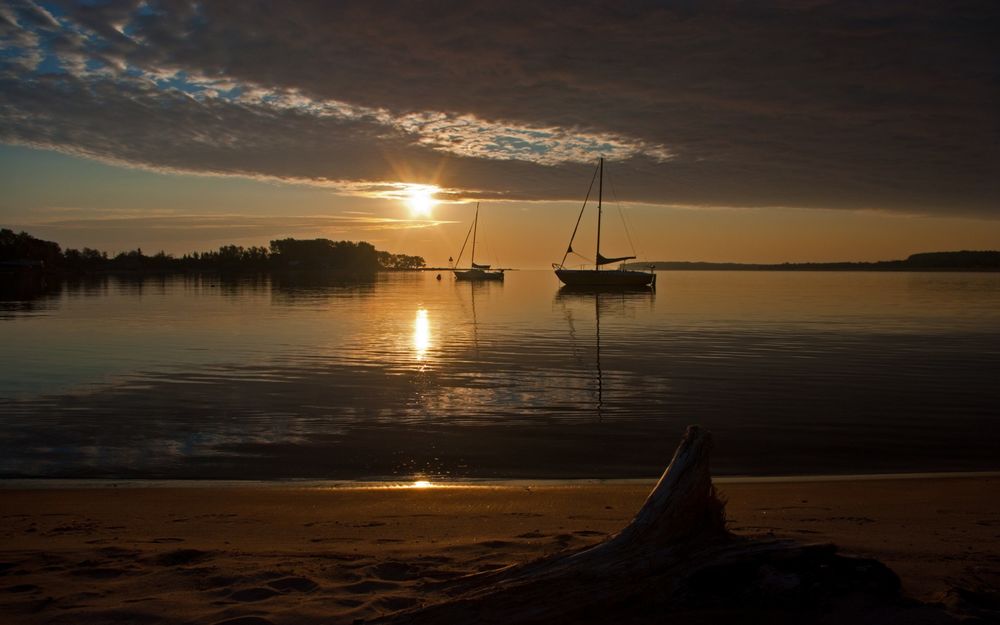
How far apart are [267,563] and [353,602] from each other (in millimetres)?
1459

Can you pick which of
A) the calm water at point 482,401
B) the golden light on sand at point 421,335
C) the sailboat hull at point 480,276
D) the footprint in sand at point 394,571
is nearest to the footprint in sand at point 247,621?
the footprint in sand at point 394,571

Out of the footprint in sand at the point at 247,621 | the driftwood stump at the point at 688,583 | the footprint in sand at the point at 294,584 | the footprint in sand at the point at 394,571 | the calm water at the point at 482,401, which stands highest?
the driftwood stump at the point at 688,583

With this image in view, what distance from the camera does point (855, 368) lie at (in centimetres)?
2250

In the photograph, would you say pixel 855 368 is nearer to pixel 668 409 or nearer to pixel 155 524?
pixel 668 409

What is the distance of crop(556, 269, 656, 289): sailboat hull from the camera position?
9425cm

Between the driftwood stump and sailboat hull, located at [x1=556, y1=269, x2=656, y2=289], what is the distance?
89.1 meters

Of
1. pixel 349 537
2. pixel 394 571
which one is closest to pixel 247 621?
pixel 394 571

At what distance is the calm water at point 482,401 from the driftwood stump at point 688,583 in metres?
5.63

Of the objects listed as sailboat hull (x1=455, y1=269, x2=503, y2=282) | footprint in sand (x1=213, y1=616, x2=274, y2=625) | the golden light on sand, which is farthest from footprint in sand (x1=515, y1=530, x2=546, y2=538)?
sailboat hull (x1=455, y1=269, x2=503, y2=282)

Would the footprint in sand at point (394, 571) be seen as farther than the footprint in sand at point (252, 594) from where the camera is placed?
Yes

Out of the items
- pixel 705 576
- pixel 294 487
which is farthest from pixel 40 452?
pixel 705 576

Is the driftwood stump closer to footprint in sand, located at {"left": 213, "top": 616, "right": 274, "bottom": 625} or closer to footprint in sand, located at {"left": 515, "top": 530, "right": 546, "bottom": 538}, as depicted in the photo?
footprint in sand, located at {"left": 213, "top": 616, "right": 274, "bottom": 625}

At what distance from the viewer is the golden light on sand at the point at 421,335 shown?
27.6 meters

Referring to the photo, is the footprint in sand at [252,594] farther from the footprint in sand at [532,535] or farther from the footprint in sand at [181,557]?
the footprint in sand at [532,535]
